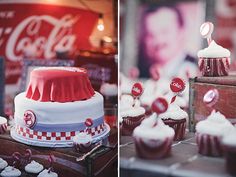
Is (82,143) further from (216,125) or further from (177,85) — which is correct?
(216,125)

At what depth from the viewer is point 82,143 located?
6.98 ft

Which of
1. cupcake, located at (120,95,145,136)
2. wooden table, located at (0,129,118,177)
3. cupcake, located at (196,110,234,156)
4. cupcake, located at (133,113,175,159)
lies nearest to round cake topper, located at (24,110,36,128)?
wooden table, located at (0,129,118,177)

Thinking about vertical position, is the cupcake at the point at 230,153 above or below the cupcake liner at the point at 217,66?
below

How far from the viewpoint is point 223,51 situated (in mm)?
1945

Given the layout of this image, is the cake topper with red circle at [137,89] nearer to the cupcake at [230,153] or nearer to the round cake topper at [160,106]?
the round cake topper at [160,106]

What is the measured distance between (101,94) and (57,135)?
32 centimetres

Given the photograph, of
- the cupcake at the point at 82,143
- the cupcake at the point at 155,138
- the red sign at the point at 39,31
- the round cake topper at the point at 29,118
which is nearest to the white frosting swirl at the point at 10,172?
the round cake topper at the point at 29,118

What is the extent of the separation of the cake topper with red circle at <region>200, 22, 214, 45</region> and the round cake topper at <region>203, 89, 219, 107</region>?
24cm

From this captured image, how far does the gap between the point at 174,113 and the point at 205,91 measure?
0.19m

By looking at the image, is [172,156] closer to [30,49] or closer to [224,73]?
[224,73]

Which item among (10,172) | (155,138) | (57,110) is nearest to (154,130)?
(155,138)

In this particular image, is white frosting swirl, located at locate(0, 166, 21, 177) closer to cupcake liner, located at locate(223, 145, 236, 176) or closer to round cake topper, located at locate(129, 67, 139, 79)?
round cake topper, located at locate(129, 67, 139, 79)

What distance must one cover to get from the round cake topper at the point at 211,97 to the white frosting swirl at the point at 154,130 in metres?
0.21

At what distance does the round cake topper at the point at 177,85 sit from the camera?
2037 millimetres
